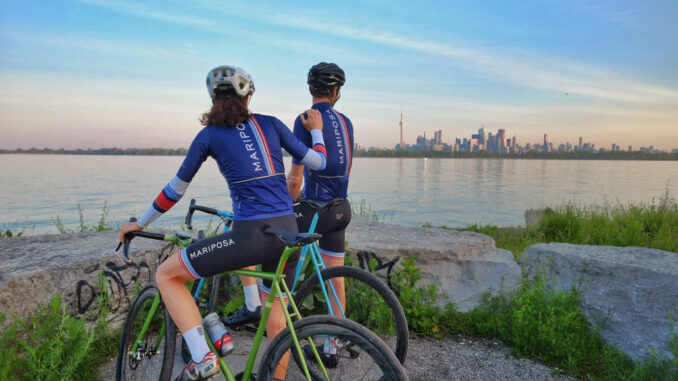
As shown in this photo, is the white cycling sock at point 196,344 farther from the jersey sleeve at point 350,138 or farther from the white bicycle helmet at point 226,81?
the jersey sleeve at point 350,138

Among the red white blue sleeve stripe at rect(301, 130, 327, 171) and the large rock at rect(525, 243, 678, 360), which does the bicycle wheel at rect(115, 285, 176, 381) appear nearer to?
the red white blue sleeve stripe at rect(301, 130, 327, 171)

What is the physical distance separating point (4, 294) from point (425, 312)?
4.38 m

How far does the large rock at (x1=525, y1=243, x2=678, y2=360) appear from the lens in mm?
4082

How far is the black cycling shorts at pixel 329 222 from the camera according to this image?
3.52 meters

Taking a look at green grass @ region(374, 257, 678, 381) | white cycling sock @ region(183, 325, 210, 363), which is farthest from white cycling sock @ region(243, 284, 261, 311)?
green grass @ region(374, 257, 678, 381)

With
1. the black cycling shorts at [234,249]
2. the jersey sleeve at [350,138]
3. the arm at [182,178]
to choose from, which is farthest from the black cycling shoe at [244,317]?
the jersey sleeve at [350,138]

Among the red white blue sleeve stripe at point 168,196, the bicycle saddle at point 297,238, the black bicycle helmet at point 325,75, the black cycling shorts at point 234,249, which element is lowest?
the black cycling shorts at point 234,249

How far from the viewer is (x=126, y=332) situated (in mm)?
3438

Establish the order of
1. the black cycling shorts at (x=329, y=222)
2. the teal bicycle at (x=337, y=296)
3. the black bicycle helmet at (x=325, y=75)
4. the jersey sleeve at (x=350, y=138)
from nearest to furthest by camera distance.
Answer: the teal bicycle at (x=337, y=296) → the black cycling shorts at (x=329, y=222) → the black bicycle helmet at (x=325, y=75) → the jersey sleeve at (x=350, y=138)

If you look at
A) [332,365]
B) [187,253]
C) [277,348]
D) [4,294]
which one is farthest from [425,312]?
[4,294]

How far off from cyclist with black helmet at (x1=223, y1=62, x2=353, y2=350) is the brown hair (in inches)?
30.0

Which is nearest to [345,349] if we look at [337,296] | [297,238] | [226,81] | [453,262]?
[337,296]

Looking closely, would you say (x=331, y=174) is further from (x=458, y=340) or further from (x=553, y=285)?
(x=553, y=285)

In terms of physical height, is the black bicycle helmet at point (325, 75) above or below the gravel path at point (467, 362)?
above
